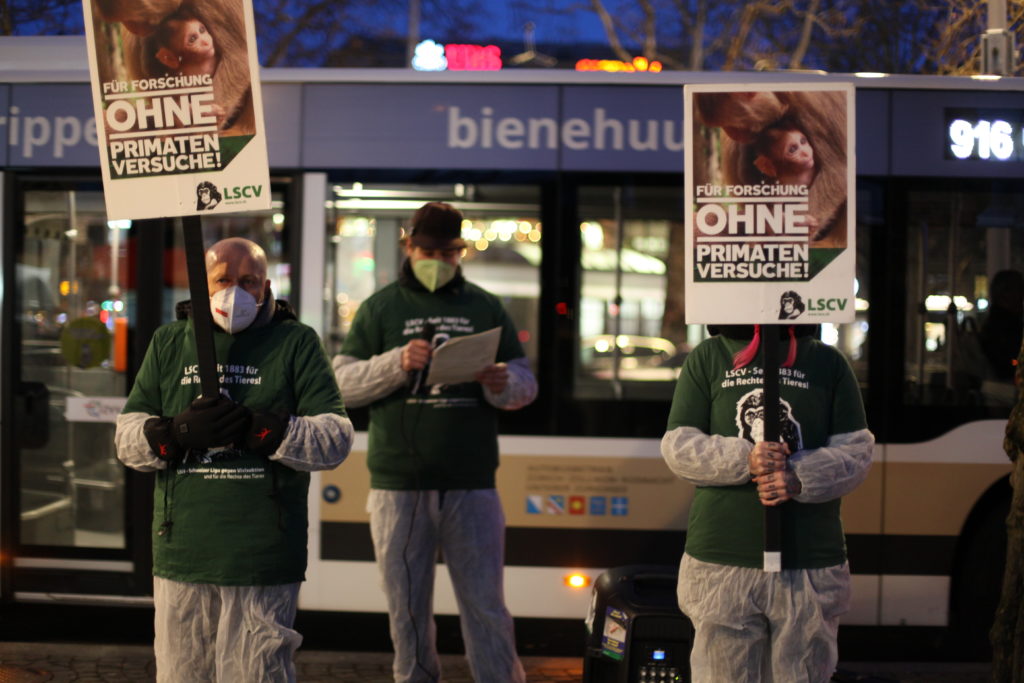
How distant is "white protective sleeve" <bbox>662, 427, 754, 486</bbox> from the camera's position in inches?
141

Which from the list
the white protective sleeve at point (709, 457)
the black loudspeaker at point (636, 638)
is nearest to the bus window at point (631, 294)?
the black loudspeaker at point (636, 638)

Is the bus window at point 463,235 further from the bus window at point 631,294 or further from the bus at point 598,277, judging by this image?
A: the bus window at point 631,294

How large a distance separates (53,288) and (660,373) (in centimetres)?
328

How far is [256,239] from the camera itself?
20.8ft

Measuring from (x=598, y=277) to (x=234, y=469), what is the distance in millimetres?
2884

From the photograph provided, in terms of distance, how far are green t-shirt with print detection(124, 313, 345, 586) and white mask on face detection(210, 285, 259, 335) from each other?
6 centimetres

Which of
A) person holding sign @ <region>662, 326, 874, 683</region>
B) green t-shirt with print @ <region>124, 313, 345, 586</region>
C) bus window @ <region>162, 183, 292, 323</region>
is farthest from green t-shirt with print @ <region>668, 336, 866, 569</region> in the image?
bus window @ <region>162, 183, 292, 323</region>

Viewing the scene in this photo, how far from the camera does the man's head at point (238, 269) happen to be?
3801 millimetres

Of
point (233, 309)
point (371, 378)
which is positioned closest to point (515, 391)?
point (371, 378)

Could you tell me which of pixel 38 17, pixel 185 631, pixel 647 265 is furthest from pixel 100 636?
pixel 38 17

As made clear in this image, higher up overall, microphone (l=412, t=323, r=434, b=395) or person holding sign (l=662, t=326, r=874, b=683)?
microphone (l=412, t=323, r=434, b=395)

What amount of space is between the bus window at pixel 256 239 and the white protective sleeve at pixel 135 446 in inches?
96.4

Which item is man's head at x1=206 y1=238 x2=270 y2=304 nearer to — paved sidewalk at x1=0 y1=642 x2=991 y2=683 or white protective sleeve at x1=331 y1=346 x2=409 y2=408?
white protective sleeve at x1=331 y1=346 x2=409 y2=408

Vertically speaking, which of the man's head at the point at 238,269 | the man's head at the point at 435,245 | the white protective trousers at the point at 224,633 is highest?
the man's head at the point at 435,245
